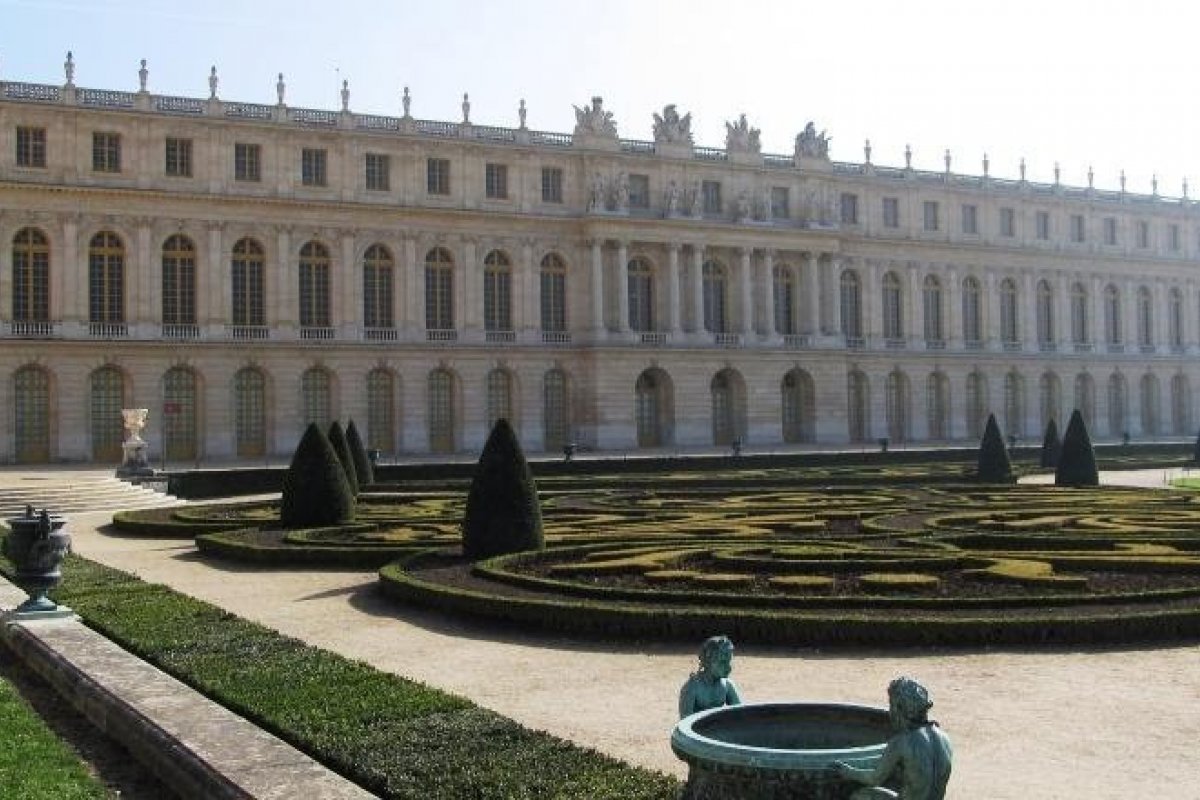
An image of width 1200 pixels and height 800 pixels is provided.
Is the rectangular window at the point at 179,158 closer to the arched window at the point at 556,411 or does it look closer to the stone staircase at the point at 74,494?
the stone staircase at the point at 74,494

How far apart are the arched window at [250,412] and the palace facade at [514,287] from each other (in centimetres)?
10

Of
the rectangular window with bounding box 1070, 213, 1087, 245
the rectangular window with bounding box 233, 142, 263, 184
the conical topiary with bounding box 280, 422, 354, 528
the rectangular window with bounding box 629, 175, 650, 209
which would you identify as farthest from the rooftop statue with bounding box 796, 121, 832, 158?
the conical topiary with bounding box 280, 422, 354, 528

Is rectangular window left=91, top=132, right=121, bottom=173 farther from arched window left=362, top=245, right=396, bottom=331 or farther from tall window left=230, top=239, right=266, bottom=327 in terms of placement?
arched window left=362, top=245, right=396, bottom=331

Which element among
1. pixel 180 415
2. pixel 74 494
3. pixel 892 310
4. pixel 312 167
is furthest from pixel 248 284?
pixel 892 310

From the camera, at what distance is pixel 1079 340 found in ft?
236

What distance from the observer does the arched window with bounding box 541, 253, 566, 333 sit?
189 feet

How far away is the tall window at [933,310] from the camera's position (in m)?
67.2

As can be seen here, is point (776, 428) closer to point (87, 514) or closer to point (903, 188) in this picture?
point (903, 188)

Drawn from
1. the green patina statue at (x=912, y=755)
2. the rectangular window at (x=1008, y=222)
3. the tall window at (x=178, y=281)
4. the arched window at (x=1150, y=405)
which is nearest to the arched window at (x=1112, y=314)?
the arched window at (x=1150, y=405)

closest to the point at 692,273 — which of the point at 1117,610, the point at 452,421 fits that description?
the point at 452,421

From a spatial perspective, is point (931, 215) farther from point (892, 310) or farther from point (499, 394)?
point (499, 394)

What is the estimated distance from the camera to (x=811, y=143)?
6334 cm

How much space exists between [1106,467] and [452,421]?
26.4 meters

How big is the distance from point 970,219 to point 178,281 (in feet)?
134
